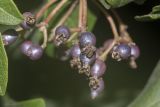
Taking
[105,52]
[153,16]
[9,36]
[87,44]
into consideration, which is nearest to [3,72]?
[9,36]

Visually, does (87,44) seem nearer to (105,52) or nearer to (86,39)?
(86,39)

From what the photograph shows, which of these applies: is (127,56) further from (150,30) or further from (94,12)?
(150,30)

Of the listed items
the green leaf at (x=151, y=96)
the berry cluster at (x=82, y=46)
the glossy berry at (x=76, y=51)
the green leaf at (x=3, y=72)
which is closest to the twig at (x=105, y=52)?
the berry cluster at (x=82, y=46)

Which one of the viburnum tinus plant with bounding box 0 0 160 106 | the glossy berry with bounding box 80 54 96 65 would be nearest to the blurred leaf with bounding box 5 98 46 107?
the viburnum tinus plant with bounding box 0 0 160 106

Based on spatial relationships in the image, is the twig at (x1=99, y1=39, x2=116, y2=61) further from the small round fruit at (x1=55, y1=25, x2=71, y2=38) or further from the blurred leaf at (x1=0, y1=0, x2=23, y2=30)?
the blurred leaf at (x1=0, y1=0, x2=23, y2=30)

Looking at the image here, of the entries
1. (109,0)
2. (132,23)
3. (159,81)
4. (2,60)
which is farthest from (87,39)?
(132,23)

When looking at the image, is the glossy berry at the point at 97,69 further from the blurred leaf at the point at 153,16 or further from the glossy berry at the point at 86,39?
the blurred leaf at the point at 153,16
